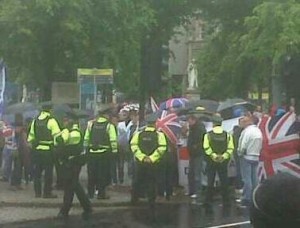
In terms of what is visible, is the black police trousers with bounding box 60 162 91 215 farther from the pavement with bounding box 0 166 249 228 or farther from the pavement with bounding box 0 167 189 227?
the pavement with bounding box 0 167 189 227

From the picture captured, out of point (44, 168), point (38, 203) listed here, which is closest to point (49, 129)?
point (44, 168)

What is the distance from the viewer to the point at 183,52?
284ft

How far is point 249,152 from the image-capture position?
47.4ft

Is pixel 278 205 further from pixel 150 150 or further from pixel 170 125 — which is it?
pixel 170 125

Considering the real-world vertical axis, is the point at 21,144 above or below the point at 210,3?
below

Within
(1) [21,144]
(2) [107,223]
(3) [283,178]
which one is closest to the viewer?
(3) [283,178]

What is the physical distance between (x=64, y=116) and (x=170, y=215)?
12.1 ft

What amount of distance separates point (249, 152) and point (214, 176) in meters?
1.33

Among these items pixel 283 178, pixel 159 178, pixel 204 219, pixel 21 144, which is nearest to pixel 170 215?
pixel 204 219

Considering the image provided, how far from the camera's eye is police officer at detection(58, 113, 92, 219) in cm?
1335

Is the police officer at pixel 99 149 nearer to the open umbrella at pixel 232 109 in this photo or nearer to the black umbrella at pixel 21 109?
the open umbrella at pixel 232 109

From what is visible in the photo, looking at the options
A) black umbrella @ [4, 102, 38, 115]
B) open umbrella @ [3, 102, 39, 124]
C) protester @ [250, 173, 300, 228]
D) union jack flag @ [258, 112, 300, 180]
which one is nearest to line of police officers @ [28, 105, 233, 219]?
A: union jack flag @ [258, 112, 300, 180]

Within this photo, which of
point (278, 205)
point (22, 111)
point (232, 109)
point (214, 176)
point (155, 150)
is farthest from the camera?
point (22, 111)

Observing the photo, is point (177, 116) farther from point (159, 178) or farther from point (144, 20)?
point (144, 20)
